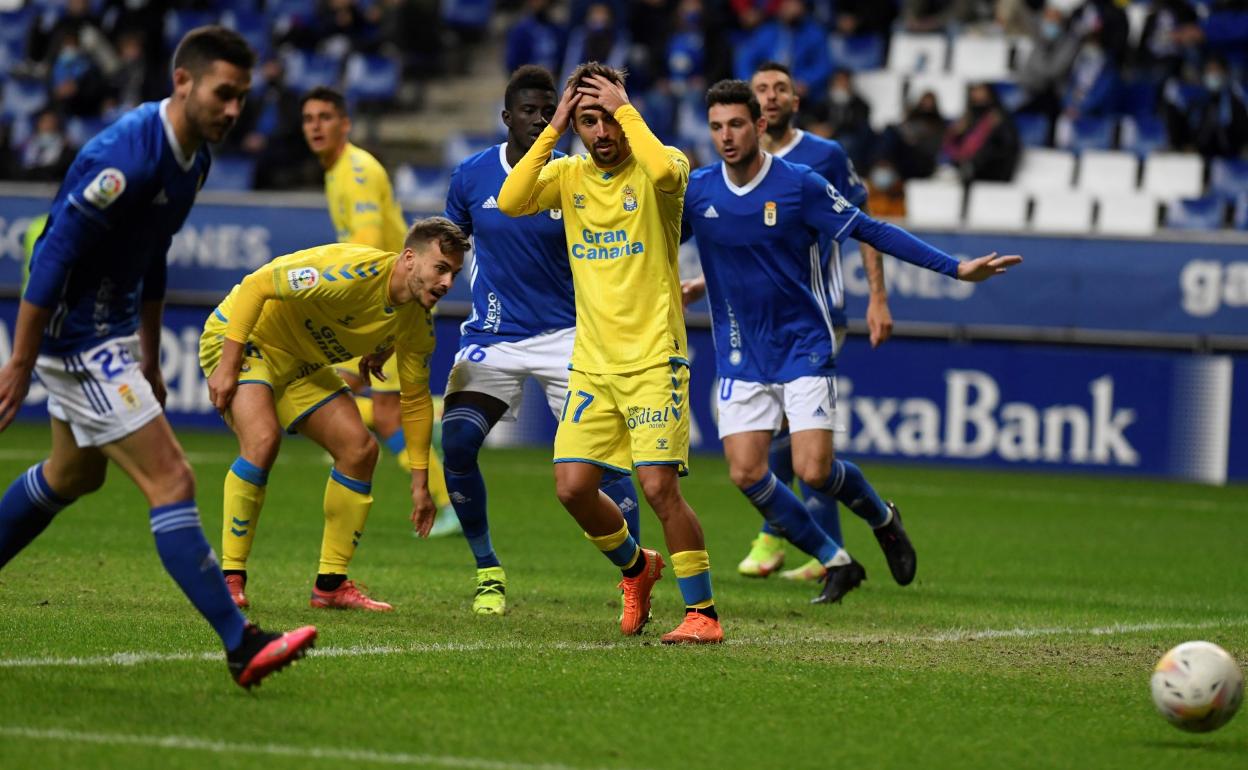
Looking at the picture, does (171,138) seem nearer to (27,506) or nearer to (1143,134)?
(27,506)

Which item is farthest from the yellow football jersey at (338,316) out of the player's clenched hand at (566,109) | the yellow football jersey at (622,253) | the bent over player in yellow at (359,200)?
the bent over player in yellow at (359,200)

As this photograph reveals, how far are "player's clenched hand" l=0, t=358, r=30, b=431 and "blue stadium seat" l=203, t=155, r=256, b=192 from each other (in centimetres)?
1615

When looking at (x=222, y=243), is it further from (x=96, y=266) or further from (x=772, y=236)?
(x=96, y=266)

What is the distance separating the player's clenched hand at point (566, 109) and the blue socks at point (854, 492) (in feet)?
8.89

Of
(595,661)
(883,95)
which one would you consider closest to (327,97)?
(595,661)

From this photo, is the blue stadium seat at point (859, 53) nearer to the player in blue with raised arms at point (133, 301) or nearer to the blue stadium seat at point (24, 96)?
the blue stadium seat at point (24, 96)

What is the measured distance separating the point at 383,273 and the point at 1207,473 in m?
10.7

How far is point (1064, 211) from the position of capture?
65.0 ft

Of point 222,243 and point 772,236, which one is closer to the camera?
point 772,236

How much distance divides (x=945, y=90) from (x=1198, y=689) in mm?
16790

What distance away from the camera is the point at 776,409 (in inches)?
373

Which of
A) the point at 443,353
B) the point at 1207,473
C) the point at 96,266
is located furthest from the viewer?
the point at 443,353

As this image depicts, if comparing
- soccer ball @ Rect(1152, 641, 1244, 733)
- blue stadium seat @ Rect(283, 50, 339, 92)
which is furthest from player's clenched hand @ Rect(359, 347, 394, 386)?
blue stadium seat @ Rect(283, 50, 339, 92)

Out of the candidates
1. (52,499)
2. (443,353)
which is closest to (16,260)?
(443,353)
